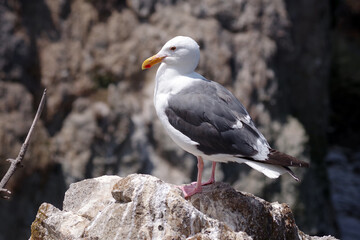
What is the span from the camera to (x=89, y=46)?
25.0 ft

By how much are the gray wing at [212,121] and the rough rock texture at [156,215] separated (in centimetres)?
32

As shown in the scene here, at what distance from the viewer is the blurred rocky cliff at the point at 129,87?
23.5 feet

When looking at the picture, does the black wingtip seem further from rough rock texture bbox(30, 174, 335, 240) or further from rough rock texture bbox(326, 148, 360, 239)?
rough rock texture bbox(326, 148, 360, 239)

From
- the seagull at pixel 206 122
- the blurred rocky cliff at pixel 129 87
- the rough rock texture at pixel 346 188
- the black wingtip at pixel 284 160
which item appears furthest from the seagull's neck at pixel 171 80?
the rough rock texture at pixel 346 188

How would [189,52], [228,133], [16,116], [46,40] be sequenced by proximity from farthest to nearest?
[46,40], [16,116], [189,52], [228,133]

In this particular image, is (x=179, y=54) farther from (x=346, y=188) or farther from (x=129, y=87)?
(x=346, y=188)

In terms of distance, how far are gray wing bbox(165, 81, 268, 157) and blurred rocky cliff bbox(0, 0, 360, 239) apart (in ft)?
10.9

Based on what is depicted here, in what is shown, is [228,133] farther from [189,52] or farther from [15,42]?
[15,42]

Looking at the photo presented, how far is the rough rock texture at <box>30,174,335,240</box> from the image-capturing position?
11.0ft

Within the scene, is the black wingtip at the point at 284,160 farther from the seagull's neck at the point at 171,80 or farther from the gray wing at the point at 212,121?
the seagull's neck at the point at 171,80

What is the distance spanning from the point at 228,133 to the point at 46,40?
414 cm

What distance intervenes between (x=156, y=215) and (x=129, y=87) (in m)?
4.40

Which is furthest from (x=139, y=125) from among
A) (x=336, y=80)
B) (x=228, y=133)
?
(x=336, y=80)

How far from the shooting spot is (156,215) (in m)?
3.37
